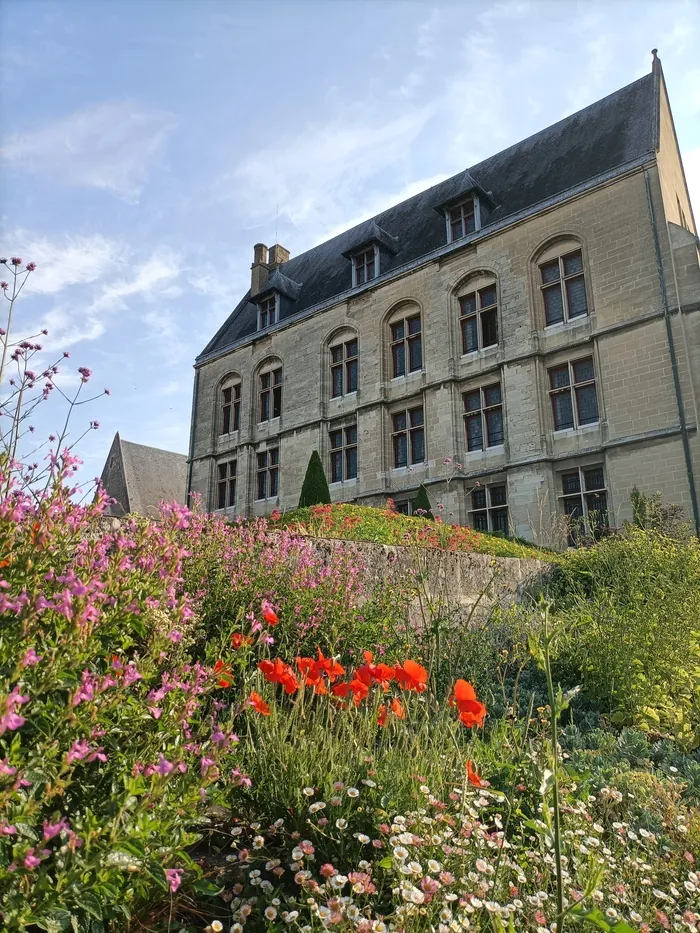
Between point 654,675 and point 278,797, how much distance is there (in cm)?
301

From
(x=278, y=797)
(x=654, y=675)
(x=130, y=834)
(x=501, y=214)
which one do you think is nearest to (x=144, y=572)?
(x=130, y=834)

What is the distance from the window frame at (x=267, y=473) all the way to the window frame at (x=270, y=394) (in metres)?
1.02

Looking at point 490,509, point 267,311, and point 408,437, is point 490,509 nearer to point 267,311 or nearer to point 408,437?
point 408,437

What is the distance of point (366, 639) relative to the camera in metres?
3.94

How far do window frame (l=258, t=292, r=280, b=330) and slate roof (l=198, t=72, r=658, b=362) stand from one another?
404 millimetres

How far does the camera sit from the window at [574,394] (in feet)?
43.3

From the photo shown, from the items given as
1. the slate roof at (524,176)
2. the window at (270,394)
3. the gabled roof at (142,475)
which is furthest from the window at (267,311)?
the gabled roof at (142,475)

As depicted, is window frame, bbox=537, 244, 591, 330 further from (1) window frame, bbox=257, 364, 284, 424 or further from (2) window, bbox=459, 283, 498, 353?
(1) window frame, bbox=257, 364, 284, 424

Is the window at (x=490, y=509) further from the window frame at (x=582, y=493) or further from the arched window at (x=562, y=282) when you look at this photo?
the arched window at (x=562, y=282)

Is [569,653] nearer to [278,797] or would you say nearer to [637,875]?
[637,875]

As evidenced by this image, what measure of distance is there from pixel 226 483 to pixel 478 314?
391 inches

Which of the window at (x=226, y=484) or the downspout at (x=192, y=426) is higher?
the downspout at (x=192, y=426)

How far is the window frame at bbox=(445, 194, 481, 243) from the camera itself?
1588cm

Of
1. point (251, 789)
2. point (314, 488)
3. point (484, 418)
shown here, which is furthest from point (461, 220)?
point (251, 789)
